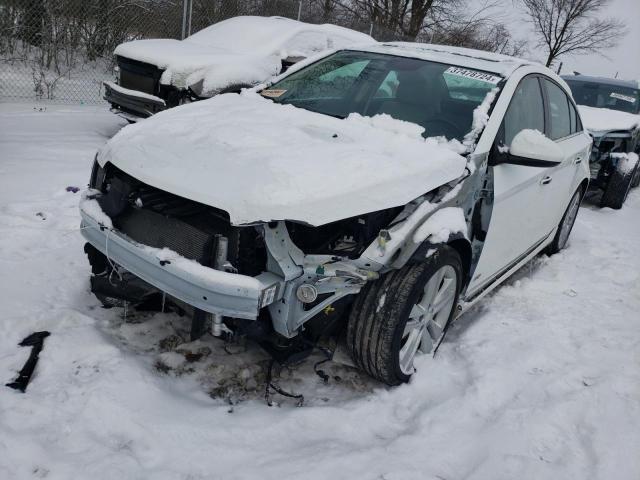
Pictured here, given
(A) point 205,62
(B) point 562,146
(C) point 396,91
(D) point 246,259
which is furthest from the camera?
(A) point 205,62

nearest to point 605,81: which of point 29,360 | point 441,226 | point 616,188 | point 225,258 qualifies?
point 616,188

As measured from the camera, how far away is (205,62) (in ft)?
21.8

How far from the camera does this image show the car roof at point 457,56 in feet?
11.7

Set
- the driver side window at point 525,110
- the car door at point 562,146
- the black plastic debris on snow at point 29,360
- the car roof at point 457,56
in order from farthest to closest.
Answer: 1. the car door at point 562,146
2. the car roof at point 457,56
3. the driver side window at point 525,110
4. the black plastic debris on snow at point 29,360

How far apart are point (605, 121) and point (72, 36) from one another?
910 cm

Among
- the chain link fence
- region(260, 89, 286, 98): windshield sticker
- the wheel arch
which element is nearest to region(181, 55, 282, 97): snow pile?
region(260, 89, 286, 98): windshield sticker

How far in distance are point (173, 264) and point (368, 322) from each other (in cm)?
94

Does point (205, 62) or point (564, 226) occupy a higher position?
point (205, 62)

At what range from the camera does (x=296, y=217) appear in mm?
2227

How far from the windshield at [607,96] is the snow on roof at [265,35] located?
4156 mm

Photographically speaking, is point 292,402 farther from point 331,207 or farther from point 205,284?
point 331,207

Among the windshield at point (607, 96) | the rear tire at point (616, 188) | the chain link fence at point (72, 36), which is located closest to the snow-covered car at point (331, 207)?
the rear tire at point (616, 188)

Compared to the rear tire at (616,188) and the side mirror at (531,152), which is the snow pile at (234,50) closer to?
the side mirror at (531,152)

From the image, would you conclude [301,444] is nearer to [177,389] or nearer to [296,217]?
[177,389]
